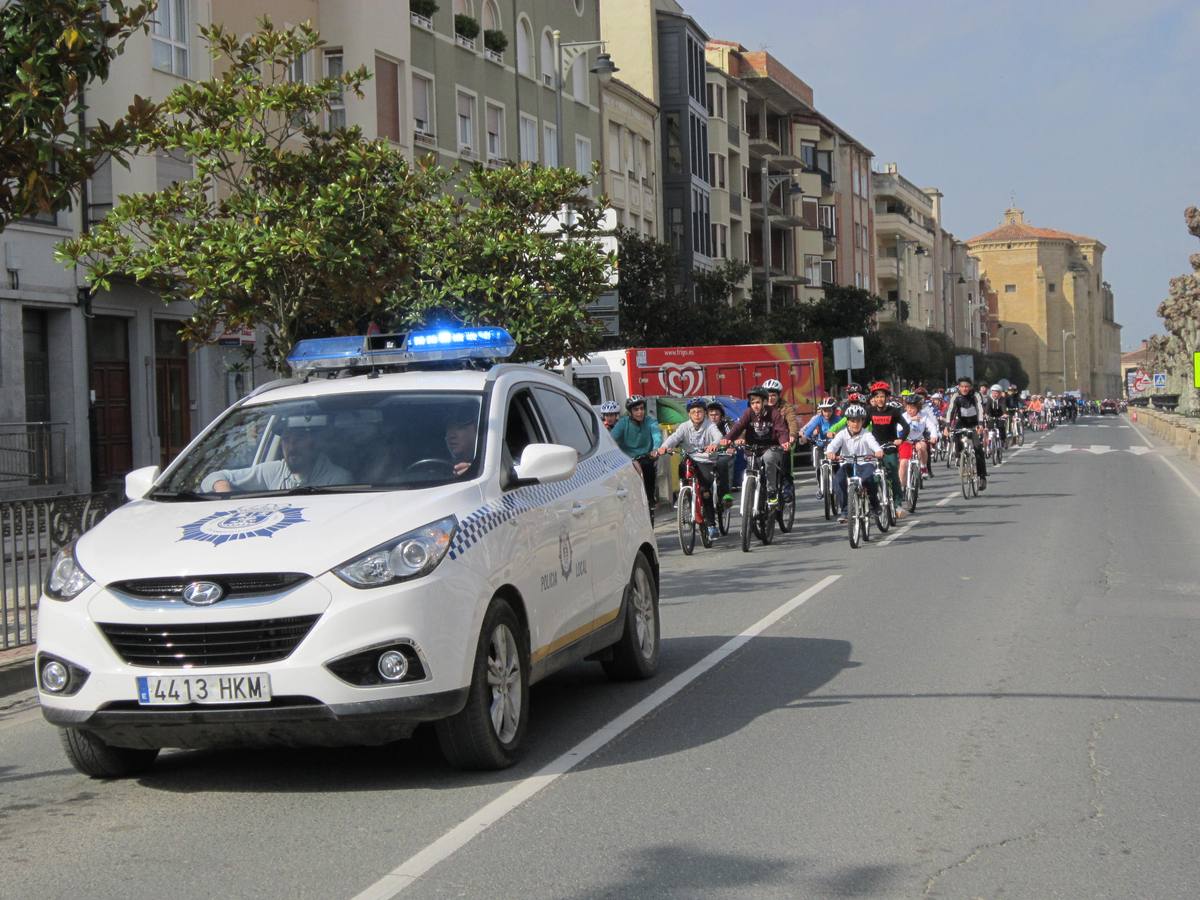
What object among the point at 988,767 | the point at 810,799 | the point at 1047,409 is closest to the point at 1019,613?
the point at 988,767

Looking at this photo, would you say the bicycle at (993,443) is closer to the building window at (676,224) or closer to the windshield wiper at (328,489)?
the building window at (676,224)

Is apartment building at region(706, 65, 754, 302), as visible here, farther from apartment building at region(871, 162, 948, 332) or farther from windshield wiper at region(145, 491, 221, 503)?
windshield wiper at region(145, 491, 221, 503)

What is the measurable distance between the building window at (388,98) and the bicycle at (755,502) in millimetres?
18827

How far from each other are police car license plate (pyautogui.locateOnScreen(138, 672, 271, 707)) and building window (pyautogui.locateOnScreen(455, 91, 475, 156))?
35.8 m

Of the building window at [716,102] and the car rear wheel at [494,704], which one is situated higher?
the building window at [716,102]

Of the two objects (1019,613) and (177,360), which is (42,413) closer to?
(177,360)

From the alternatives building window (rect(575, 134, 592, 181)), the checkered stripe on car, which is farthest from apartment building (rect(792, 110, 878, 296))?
the checkered stripe on car

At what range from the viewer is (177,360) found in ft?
99.9

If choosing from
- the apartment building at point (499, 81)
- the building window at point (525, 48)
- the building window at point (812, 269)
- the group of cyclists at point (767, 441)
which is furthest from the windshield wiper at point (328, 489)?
the building window at point (812, 269)

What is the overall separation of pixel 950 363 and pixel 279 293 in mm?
101958

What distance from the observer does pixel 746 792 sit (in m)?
6.75

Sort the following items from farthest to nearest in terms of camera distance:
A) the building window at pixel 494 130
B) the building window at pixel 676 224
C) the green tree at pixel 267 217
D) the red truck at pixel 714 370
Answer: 1. the building window at pixel 676 224
2. the building window at pixel 494 130
3. the red truck at pixel 714 370
4. the green tree at pixel 267 217

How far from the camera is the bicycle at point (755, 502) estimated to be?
19.5m

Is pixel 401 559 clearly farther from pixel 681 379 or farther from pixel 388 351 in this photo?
pixel 681 379
